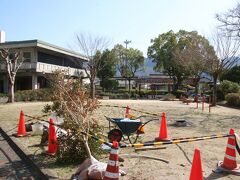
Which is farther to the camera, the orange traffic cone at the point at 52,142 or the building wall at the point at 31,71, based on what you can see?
the building wall at the point at 31,71

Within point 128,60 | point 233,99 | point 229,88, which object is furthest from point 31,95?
point 128,60

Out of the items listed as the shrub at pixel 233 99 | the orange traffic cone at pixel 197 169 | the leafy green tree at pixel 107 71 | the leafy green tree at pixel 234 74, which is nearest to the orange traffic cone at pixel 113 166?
the orange traffic cone at pixel 197 169

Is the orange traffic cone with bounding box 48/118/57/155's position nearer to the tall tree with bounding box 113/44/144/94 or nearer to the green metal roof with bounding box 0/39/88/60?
the green metal roof with bounding box 0/39/88/60

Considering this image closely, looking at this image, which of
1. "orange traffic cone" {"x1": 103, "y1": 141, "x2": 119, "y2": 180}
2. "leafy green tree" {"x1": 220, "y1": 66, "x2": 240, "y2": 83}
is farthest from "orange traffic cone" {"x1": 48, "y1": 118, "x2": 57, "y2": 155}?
"leafy green tree" {"x1": 220, "y1": 66, "x2": 240, "y2": 83}

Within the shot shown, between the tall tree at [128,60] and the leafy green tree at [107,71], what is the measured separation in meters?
4.91

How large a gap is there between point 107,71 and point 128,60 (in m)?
7.22

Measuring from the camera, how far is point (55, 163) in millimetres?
6164

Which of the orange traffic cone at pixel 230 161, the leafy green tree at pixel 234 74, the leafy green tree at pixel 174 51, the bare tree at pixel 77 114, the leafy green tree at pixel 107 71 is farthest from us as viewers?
the leafy green tree at pixel 107 71

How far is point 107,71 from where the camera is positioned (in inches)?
1998

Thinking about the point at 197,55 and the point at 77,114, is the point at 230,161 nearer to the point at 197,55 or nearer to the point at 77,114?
the point at 77,114

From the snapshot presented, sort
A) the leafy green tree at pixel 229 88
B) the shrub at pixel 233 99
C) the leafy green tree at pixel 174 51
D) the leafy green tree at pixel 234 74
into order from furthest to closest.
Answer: the leafy green tree at pixel 174 51 < the leafy green tree at pixel 234 74 < the leafy green tree at pixel 229 88 < the shrub at pixel 233 99

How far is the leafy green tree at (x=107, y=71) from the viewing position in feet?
164

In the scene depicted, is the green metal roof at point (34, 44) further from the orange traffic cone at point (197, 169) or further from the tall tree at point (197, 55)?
the orange traffic cone at point (197, 169)

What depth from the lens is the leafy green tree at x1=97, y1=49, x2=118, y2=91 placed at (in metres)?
50.1
